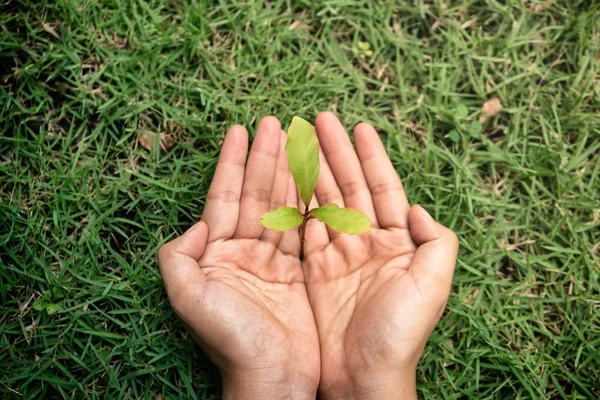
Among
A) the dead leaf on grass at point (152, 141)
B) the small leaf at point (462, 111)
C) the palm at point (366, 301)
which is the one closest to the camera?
the palm at point (366, 301)

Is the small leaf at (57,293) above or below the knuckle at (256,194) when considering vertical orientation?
below

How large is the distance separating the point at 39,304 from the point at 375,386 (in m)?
1.72

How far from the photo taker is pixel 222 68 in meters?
2.94

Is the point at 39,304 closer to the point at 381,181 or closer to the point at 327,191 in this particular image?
the point at 327,191

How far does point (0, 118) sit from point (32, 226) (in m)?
0.64

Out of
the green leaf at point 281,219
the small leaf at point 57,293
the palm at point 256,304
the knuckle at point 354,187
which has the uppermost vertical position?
the green leaf at point 281,219

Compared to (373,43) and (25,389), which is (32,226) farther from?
(373,43)

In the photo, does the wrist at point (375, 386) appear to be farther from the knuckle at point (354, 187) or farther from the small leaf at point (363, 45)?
the small leaf at point (363, 45)

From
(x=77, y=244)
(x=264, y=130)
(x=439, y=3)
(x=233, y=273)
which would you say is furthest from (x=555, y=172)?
(x=77, y=244)

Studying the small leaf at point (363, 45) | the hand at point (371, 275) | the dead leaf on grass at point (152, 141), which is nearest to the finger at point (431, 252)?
the hand at point (371, 275)

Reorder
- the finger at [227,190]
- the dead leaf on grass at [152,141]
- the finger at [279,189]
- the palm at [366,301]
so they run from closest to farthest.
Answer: the palm at [366,301], the finger at [227,190], the finger at [279,189], the dead leaf on grass at [152,141]

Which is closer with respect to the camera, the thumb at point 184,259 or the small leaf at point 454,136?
the thumb at point 184,259

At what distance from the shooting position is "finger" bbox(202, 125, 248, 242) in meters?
2.38

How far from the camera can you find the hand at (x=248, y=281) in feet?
6.98
